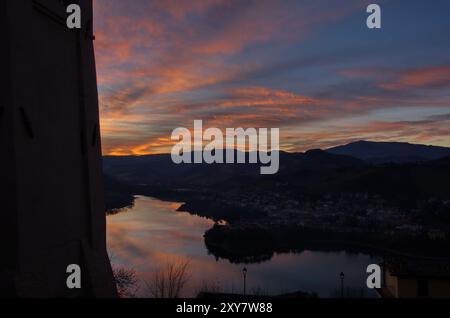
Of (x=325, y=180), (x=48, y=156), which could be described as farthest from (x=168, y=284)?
(x=325, y=180)

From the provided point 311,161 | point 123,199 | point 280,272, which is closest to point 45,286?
point 280,272

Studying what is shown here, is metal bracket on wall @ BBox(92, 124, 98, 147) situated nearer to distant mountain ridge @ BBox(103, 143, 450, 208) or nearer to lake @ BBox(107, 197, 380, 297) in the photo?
lake @ BBox(107, 197, 380, 297)

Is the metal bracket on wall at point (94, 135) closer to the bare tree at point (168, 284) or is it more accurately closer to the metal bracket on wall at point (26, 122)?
the metal bracket on wall at point (26, 122)

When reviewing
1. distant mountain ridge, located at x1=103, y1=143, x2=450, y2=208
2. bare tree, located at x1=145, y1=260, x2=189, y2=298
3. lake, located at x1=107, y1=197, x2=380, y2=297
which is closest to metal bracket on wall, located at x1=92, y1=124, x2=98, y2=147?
bare tree, located at x1=145, y1=260, x2=189, y2=298

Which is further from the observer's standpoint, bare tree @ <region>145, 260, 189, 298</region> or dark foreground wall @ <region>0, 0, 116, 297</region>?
bare tree @ <region>145, 260, 189, 298</region>

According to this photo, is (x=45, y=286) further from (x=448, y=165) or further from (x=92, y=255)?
(x=448, y=165)
